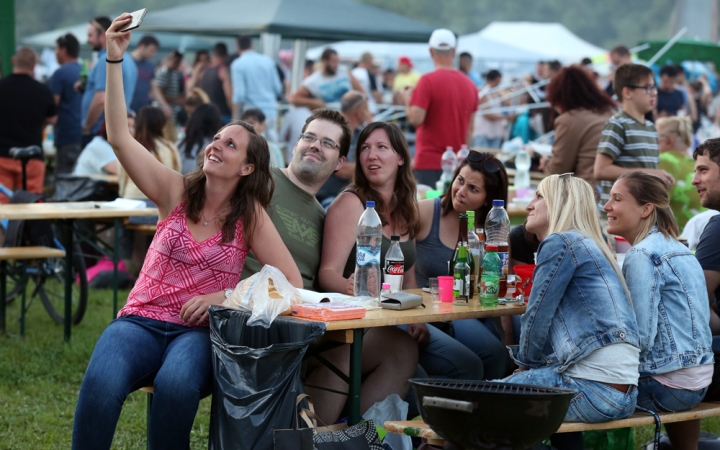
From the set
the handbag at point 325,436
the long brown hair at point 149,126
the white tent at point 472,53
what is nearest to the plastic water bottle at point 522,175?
the long brown hair at point 149,126

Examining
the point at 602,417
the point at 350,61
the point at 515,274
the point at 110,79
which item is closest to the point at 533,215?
the point at 515,274

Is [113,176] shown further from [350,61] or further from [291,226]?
[350,61]

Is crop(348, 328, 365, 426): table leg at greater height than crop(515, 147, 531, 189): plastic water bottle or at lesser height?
lesser

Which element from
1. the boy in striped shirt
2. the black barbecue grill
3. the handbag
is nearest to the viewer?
the black barbecue grill

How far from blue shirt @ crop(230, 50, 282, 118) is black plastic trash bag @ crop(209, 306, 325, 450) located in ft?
27.3

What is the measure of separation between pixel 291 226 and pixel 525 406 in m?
1.59

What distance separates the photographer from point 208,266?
3486 millimetres

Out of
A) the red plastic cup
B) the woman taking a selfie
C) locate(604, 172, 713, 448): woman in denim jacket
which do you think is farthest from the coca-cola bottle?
locate(604, 172, 713, 448): woman in denim jacket

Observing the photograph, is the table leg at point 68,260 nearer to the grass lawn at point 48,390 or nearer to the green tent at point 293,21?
the grass lawn at point 48,390

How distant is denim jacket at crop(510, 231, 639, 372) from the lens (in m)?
3.21

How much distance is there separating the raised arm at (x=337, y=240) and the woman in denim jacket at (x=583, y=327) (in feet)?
3.12

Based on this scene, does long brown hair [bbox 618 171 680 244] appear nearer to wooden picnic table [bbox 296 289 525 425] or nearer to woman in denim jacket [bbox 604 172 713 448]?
woman in denim jacket [bbox 604 172 713 448]

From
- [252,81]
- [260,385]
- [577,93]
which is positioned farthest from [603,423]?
[252,81]

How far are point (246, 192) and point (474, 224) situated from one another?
1.15 metres
